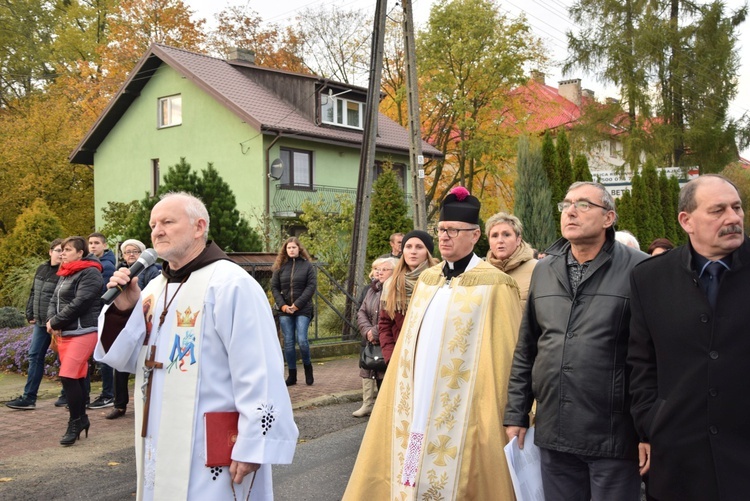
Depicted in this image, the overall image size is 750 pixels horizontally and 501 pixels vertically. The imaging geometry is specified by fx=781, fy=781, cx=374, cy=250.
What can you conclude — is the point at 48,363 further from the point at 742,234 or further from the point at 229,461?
the point at 742,234

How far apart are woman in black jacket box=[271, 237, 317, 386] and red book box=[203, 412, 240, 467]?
727 centimetres

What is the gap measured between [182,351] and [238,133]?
2554 cm

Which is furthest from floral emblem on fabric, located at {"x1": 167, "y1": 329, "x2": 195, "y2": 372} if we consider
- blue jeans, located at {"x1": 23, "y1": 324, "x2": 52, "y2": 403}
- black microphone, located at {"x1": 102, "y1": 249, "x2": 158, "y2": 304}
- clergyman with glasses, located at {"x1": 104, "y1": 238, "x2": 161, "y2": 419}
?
blue jeans, located at {"x1": 23, "y1": 324, "x2": 52, "y2": 403}

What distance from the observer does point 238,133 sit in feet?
93.0

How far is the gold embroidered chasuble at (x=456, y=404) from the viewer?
4.18m

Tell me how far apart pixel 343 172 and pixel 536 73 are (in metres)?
12.7

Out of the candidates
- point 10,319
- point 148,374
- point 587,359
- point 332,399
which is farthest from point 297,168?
point 587,359

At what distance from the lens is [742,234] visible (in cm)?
320

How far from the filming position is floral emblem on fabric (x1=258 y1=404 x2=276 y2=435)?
3385 mm

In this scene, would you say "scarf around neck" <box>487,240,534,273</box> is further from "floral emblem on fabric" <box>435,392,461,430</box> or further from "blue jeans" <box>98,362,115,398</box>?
"blue jeans" <box>98,362,115,398</box>

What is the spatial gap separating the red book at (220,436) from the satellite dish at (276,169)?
79.0ft

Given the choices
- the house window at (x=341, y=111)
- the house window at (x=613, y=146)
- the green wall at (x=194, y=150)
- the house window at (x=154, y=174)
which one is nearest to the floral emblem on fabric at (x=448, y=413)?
the green wall at (x=194, y=150)

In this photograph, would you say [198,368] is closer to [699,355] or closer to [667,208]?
[699,355]

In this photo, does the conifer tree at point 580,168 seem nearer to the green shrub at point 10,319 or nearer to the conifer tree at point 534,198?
the conifer tree at point 534,198
